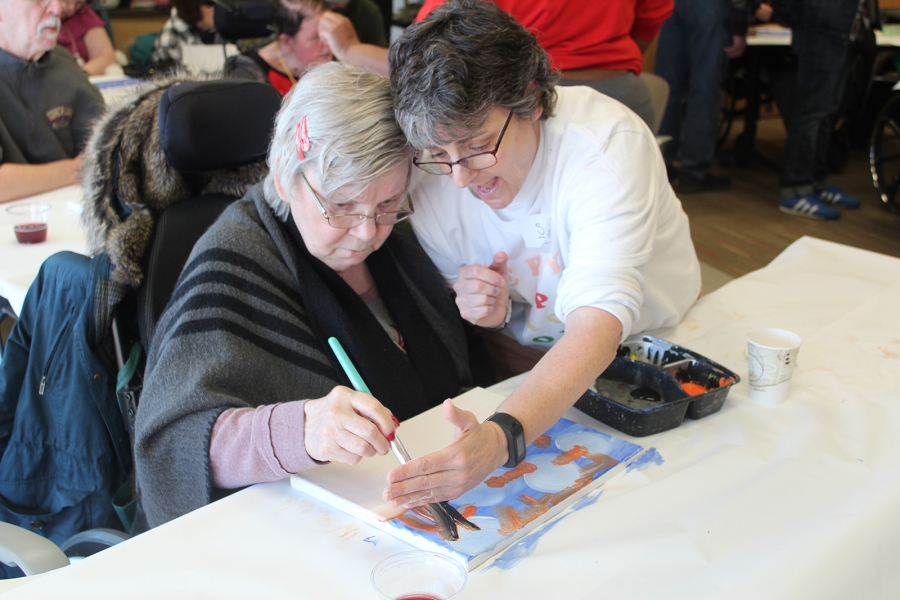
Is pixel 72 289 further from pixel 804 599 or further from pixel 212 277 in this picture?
pixel 804 599

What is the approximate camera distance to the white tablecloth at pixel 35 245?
1772mm

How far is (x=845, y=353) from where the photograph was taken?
1.46 metres

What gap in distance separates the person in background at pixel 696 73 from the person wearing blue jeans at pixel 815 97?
1.27 feet

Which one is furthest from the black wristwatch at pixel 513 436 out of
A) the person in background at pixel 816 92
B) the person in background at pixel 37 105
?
the person in background at pixel 816 92

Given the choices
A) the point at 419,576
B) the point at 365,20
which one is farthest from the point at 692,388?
the point at 365,20

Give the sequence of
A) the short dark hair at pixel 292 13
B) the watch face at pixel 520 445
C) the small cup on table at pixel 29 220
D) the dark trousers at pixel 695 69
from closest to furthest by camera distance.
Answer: the watch face at pixel 520 445, the small cup on table at pixel 29 220, the short dark hair at pixel 292 13, the dark trousers at pixel 695 69

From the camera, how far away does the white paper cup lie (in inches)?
50.0

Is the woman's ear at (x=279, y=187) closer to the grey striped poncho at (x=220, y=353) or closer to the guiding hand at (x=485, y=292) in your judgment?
the grey striped poncho at (x=220, y=353)

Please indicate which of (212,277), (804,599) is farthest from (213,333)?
(804,599)

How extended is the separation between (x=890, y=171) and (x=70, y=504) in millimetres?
5598

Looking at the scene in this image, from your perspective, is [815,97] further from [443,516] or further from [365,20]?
[443,516]

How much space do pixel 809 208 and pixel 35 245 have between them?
4219 mm

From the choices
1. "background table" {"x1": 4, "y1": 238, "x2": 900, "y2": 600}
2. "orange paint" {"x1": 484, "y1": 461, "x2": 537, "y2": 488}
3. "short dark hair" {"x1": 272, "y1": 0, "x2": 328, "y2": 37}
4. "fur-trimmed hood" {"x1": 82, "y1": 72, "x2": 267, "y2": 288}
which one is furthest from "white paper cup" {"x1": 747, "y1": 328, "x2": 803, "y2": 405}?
"short dark hair" {"x1": 272, "y1": 0, "x2": 328, "y2": 37}

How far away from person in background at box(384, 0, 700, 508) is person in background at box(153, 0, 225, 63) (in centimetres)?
357
